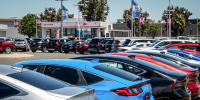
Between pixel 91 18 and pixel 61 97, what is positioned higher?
pixel 91 18

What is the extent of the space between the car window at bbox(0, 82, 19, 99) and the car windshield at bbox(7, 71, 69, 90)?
22cm

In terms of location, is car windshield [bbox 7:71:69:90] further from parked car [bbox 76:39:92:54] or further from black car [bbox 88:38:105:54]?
parked car [bbox 76:39:92:54]

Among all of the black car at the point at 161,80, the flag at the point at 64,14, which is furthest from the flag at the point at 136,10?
the black car at the point at 161,80

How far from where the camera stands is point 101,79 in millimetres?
4727

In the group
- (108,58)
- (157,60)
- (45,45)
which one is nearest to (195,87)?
(157,60)

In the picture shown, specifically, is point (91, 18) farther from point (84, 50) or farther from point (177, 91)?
point (177, 91)

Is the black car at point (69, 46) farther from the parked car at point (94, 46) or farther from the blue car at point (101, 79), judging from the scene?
the blue car at point (101, 79)

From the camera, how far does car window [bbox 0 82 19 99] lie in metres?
3.37

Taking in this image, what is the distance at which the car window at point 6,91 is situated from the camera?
3369 millimetres

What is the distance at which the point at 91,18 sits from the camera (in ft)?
268

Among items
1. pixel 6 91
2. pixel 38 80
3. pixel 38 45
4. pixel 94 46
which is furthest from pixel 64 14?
pixel 6 91

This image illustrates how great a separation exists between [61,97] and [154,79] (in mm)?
3017

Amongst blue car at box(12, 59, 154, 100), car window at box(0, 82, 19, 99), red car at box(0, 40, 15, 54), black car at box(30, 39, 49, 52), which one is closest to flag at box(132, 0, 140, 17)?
black car at box(30, 39, 49, 52)

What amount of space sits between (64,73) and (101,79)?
33.0 inches
